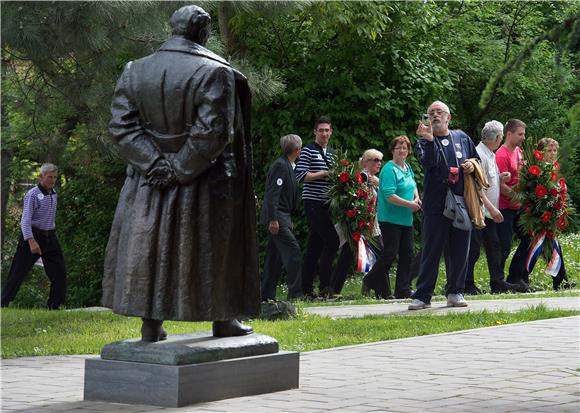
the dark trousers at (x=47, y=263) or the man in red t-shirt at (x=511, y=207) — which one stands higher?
the man in red t-shirt at (x=511, y=207)

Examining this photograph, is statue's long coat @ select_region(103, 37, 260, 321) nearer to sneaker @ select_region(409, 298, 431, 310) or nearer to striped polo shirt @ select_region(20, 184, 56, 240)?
sneaker @ select_region(409, 298, 431, 310)

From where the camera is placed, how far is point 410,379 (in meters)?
8.27

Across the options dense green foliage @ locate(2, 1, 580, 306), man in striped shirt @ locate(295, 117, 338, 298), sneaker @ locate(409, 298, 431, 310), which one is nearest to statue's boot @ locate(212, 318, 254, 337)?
dense green foliage @ locate(2, 1, 580, 306)

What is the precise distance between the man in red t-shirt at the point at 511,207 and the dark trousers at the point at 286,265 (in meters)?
2.95

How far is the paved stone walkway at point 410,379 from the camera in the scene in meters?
7.18

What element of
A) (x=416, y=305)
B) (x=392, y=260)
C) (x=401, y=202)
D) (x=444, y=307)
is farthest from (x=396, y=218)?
(x=416, y=305)

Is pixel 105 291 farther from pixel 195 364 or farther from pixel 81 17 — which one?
pixel 81 17

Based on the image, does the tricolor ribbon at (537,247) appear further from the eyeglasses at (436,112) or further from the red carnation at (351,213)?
the eyeglasses at (436,112)

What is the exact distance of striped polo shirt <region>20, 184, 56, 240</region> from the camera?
52.4 ft

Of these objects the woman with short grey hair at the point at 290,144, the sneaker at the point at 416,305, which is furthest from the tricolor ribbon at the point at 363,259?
the sneaker at the point at 416,305

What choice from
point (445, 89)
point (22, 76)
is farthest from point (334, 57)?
point (22, 76)

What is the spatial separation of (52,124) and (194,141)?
12.8 meters

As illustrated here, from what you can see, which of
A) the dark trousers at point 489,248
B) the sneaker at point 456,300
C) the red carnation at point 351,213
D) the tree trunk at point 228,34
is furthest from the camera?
the tree trunk at point 228,34

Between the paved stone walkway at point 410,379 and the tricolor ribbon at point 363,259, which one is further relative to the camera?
the tricolor ribbon at point 363,259
